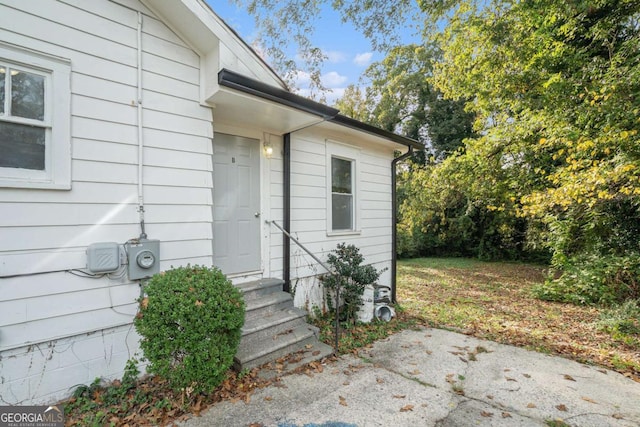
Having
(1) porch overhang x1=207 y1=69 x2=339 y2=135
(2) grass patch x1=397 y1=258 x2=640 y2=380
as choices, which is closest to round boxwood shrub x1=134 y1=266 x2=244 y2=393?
(1) porch overhang x1=207 y1=69 x2=339 y2=135

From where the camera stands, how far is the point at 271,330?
3643mm

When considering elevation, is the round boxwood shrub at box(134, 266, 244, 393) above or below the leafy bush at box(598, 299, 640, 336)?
above

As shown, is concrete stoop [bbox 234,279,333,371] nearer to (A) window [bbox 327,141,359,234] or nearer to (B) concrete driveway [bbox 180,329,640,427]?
(B) concrete driveway [bbox 180,329,640,427]

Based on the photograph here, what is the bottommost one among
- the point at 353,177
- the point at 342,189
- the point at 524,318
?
the point at 524,318

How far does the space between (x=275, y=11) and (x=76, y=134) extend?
3911 mm

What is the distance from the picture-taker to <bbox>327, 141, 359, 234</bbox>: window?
539 centimetres

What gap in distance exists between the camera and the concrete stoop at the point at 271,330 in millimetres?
3318

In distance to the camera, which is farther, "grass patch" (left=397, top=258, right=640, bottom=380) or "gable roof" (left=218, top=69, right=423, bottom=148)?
"grass patch" (left=397, top=258, right=640, bottom=380)

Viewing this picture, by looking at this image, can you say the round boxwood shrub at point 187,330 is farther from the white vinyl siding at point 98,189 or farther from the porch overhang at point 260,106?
the porch overhang at point 260,106

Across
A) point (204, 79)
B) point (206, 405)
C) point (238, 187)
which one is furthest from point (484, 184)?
point (206, 405)

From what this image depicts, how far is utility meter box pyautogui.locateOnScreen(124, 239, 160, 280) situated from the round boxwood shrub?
1.53 feet

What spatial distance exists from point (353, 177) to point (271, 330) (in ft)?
11.2

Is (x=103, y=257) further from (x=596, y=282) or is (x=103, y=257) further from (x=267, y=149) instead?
(x=596, y=282)

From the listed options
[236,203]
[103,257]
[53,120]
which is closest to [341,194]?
[236,203]
